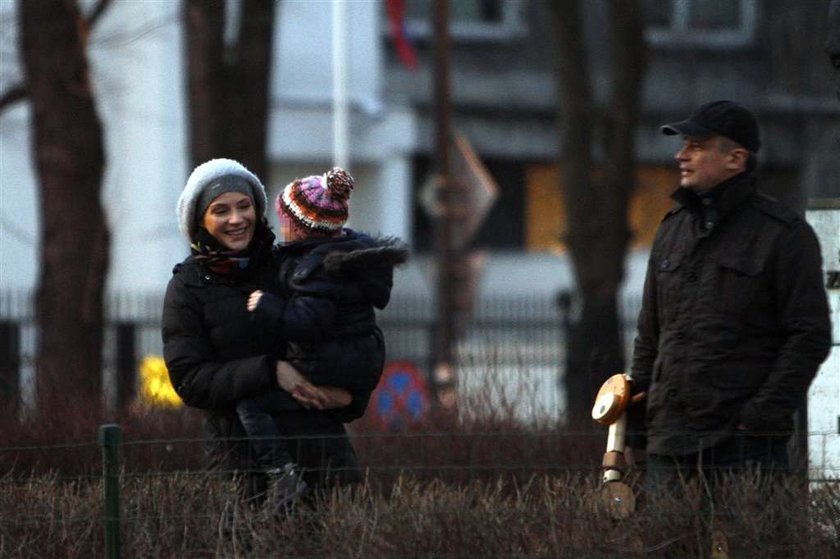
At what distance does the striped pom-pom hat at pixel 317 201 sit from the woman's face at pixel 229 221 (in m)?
0.15

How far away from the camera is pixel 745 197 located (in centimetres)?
627

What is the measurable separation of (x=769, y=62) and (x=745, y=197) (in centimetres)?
3079

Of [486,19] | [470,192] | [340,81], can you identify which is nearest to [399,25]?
[340,81]

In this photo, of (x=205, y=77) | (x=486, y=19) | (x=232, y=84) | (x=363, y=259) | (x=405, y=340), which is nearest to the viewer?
(x=363, y=259)

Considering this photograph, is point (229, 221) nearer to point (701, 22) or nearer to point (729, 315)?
point (729, 315)

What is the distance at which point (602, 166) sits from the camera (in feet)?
61.0

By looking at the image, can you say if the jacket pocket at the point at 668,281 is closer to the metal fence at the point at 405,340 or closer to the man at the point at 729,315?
the man at the point at 729,315

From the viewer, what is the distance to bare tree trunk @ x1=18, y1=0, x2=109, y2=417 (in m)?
13.3

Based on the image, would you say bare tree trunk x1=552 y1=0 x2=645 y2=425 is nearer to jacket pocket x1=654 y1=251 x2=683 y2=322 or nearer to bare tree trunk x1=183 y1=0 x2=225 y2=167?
bare tree trunk x1=183 y1=0 x2=225 y2=167

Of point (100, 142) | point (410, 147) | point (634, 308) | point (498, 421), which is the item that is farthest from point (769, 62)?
point (498, 421)

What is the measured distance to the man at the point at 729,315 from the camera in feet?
20.0

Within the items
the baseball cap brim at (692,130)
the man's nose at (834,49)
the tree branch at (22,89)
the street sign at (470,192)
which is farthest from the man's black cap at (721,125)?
the street sign at (470,192)

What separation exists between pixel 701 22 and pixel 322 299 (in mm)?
29781

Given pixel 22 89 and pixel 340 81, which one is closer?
pixel 22 89
